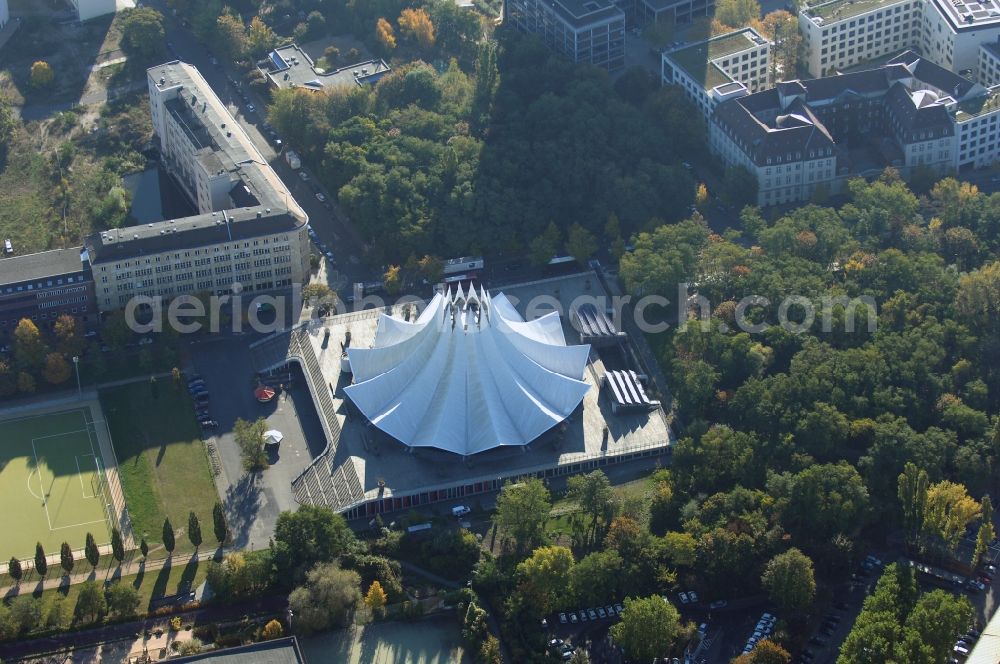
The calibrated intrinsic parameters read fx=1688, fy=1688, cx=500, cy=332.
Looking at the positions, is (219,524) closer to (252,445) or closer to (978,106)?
(252,445)

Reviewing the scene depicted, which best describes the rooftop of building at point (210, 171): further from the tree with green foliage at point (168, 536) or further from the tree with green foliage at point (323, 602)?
the tree with green foliage at point (323, 602)

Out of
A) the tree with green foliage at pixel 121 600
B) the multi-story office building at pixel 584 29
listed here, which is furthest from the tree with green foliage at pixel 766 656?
the multi-story office building at pixel 584 29

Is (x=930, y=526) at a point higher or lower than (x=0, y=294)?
lower

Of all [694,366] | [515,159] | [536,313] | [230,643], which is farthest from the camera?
[515,159]

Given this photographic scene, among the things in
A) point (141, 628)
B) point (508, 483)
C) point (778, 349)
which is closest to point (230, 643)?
point (141, 628)

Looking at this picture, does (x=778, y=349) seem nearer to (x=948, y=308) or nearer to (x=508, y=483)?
(x=948, y=308)

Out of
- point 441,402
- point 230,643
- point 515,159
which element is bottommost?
point 230,643

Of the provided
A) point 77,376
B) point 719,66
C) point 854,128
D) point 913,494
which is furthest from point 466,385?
point 854,128
